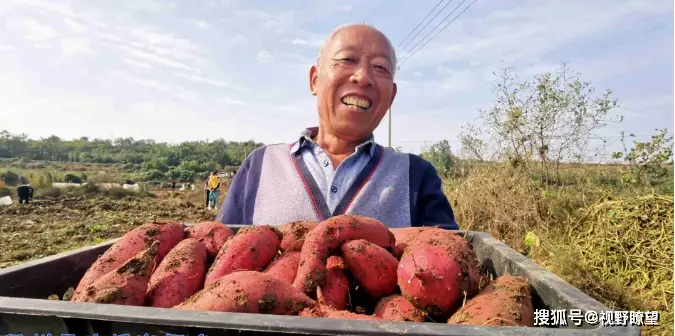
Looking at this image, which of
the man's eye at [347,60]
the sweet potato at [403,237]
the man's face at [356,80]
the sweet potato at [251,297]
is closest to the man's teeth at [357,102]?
the man's face at [356,80]

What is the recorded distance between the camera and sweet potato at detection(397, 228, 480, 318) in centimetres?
135

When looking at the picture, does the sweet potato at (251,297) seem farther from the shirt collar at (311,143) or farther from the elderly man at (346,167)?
the shirt collar at (311,143)

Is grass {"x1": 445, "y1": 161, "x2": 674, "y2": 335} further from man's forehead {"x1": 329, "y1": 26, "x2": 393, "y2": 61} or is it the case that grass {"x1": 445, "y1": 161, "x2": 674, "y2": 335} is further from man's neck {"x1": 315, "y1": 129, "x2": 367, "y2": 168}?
man's forehead {"x1": 329, "y1": 26, "x2": 393, "y2": 61}

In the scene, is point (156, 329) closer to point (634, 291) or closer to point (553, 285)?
point (553, 285)

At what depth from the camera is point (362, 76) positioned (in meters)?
2.63

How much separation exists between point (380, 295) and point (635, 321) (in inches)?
31.2

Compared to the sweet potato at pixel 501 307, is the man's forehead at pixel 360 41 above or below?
above

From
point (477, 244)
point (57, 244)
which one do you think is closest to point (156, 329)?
point (477, 244)

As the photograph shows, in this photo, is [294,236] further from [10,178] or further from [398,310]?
[10,178]

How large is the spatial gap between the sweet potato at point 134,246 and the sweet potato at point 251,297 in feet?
1.80

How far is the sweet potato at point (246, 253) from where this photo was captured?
1.58m

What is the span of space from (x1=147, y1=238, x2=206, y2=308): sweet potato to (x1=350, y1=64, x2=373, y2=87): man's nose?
142 centimetres

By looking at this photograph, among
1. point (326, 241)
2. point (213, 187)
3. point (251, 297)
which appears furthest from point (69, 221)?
point (251, 297)

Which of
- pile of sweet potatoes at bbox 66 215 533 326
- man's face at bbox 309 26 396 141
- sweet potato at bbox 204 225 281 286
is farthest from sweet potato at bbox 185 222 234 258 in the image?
man's face at bbox 309 26 396 141
